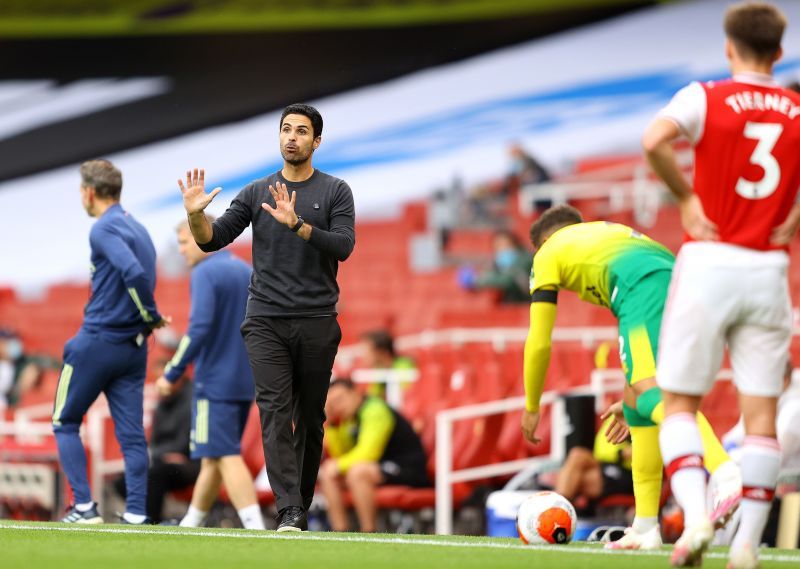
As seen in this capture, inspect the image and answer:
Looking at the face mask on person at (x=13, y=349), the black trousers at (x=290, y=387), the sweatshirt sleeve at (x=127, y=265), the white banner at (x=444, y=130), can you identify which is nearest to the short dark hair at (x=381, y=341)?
the sweatshirt sleeve at (x=127, y=265)

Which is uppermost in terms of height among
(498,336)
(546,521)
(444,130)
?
(444,130)

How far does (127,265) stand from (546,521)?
281 cm

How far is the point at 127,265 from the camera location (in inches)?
305

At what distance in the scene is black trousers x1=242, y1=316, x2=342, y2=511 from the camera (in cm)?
664

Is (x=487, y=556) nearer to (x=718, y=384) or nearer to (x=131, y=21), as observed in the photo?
(x=718, y=384)

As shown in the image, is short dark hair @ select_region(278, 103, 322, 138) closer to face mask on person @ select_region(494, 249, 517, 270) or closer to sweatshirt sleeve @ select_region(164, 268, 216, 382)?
sweatshirt sleeve @ select_region(164, 268, 216, 382)

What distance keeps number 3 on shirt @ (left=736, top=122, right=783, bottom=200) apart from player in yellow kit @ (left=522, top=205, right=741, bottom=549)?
46.2 inches

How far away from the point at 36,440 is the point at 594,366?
475cm

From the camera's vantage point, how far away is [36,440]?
12594 mm

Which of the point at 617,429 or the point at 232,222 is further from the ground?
the point at 232,222

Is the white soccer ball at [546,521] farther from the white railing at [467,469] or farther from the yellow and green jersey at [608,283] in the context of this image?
the white railing at [467,469]

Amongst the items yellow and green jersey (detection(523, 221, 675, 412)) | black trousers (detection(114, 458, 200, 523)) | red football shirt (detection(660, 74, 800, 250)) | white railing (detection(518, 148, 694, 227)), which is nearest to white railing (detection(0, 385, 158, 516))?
black trousers (detection(114, 458, 200, 523))

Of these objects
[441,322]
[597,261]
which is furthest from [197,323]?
[441,322]

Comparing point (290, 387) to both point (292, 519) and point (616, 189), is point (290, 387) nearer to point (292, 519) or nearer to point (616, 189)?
point (292, 519)
